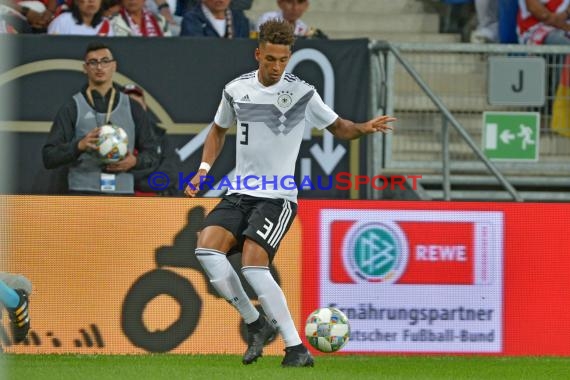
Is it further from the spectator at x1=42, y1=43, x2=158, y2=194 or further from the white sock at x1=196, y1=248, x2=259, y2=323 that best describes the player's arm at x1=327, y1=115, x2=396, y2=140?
the spectator at x1=42, y1=43, x2=158, y2=194

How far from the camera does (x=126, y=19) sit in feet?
45.5

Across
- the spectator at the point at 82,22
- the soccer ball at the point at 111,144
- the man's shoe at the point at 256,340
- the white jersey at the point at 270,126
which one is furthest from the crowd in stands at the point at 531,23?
the man's shoe at the point at 256,340

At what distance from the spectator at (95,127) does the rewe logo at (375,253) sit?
6.69 ft

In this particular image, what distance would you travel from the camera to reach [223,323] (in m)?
11.0

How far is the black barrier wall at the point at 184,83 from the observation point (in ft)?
43.2

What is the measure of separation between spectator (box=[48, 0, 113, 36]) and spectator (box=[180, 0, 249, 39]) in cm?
78

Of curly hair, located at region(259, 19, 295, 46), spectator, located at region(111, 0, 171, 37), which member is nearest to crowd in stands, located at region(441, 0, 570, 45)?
spectator, located at region(111, 0, 171, 37)

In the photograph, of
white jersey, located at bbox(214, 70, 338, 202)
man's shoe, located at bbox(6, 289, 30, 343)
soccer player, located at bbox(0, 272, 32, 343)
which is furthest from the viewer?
man's shoe, located at bbox(6, 289, 30, 343)

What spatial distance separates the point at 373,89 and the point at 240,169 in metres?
3.83

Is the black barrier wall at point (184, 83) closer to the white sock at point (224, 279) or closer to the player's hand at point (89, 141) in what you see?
the player's hand at point (89, 141)

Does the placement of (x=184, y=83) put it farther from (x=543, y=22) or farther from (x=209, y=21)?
(x=543, y=22)

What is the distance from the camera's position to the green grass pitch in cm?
925

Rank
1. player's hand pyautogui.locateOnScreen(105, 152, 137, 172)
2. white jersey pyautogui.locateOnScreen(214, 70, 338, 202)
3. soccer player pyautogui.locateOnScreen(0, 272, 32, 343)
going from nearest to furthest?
white jersey pyautogui.locateOnScreen(214, 70, 338, 202), soccer player pyautogui.locateOnScreen(0, 272, 32, 343), player's hand pyautogui.locateOnScreen(105, 152, 137, 172)

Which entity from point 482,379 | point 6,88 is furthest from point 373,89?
point 482,379
